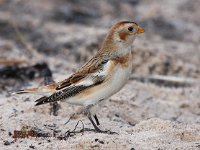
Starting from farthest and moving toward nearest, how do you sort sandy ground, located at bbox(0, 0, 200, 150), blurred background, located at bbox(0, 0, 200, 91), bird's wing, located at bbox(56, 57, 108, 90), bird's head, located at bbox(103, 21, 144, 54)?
blurred background, located at bbox(0, 0, 200, 91), bird's head, located at bbox(103, 21, 144, 54), bird's wing, located at bbox(56, 57, 108, 90), sandy ground, located at bbox(0, 0, 200, 150)

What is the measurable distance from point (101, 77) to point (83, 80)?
231mm

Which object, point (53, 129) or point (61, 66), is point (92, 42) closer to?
point (61, 66)

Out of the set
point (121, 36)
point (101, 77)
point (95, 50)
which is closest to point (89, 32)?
point (95, 50)

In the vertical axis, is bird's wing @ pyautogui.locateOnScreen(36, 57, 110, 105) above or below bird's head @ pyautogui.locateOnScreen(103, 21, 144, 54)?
below

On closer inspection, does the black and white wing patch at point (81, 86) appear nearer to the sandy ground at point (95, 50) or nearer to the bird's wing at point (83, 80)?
the bird's wing at point (83, 80)

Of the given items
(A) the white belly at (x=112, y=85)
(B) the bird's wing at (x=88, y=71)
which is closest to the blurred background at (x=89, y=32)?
(B) the bird's wing at (x=88, y=71)

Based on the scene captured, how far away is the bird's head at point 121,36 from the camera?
6.64 m

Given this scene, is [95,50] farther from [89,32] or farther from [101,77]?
[101,77]

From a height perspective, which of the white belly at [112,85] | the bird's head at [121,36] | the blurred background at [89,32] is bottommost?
the white belly at [112,85]

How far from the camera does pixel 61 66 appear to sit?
10.3 m

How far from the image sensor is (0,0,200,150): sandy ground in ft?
19.9

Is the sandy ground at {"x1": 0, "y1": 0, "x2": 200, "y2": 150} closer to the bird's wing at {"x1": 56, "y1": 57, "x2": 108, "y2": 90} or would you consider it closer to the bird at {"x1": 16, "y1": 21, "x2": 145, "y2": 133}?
the bird at {"x1": 16, "y1": 21, "x2": 145, "y2": 133}

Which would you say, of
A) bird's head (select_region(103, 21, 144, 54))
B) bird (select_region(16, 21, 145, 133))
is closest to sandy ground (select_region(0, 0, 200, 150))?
bird (select_region(16, 21, 145, 133))

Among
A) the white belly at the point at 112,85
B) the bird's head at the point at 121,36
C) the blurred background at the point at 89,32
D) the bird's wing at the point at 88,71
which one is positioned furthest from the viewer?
the blurred background at the point at 89,32
